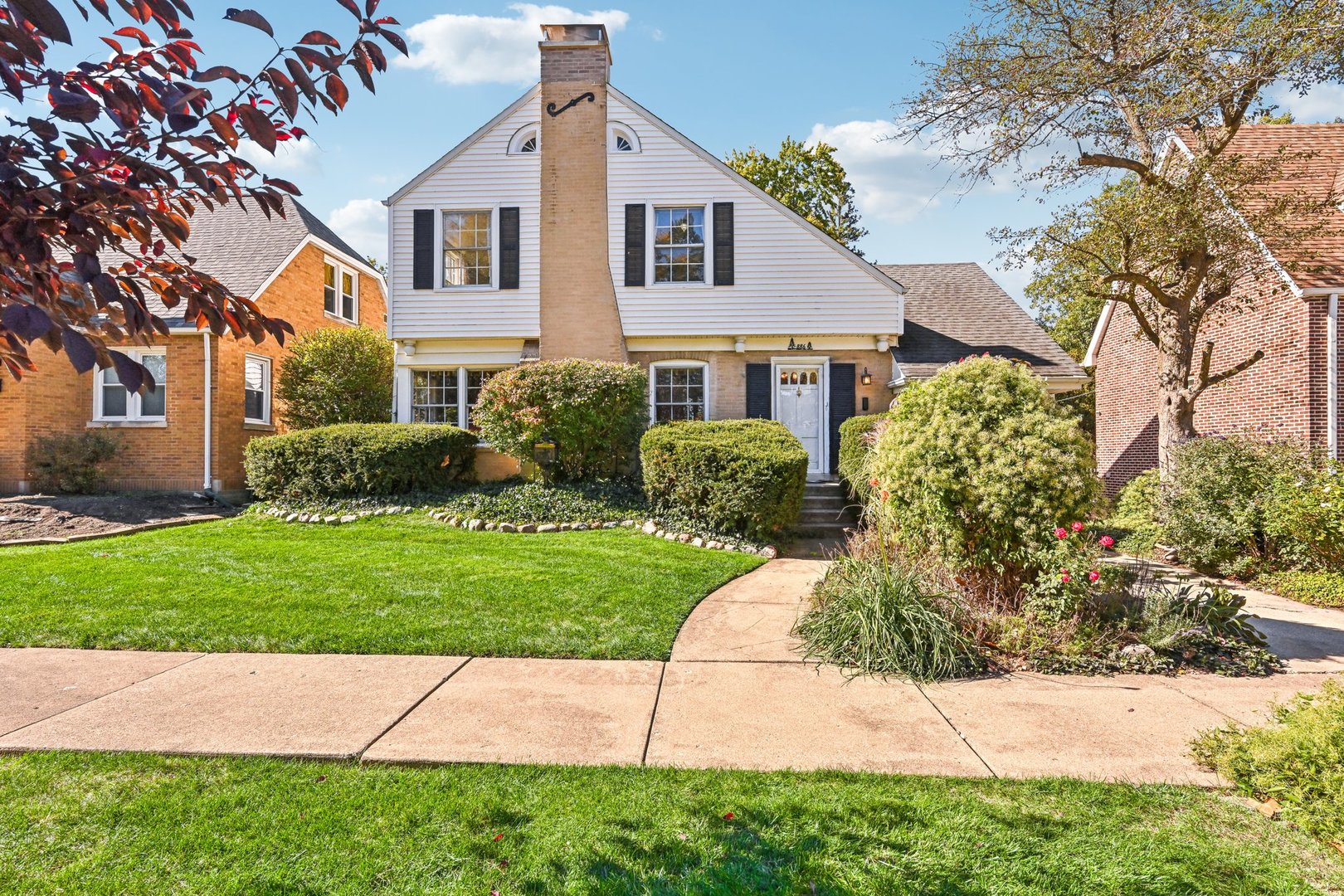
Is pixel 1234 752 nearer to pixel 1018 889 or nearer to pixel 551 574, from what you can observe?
pixel 1018 889

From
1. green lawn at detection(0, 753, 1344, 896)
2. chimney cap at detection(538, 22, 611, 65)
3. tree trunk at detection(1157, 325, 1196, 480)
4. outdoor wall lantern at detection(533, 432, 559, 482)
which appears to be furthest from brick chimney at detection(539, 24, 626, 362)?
green lawn at detection(0, 753, 1344, 896)

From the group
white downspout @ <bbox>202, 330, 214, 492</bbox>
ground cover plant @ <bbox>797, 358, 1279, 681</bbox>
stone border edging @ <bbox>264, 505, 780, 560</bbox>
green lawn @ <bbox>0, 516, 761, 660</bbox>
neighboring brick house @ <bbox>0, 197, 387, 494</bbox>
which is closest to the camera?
ground cover plant @ <bbox>797, 358, 1279, 681</bbox>

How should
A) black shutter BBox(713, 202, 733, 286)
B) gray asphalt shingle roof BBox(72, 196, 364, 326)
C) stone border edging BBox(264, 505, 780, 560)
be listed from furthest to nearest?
gray asphalt shingle roof BBox(72, 196, 364, 326) < black shutter BBox(713, 202, 733, 286) < stone border edging BBox(264, 505, 780, 560)

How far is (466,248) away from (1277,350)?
14060 millimetres

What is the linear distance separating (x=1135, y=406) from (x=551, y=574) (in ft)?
47.1

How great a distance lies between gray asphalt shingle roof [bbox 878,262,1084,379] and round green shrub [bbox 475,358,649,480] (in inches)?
197

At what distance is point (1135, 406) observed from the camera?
1596cm

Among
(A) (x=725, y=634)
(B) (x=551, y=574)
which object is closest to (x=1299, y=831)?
(A) (x=725, y=634)

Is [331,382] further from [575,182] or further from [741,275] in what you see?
[741,275]

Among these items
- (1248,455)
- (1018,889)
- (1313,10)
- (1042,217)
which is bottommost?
(1018,889)

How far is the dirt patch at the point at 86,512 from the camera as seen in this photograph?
10.7 meters

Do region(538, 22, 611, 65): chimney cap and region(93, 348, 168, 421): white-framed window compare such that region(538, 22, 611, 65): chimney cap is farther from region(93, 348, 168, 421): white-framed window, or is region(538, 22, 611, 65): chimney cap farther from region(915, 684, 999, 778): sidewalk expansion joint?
region(915, 684, 999, 778): sidewalk expansion joint

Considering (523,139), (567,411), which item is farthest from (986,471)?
(523,139)

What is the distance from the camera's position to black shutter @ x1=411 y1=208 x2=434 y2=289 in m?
→ 14.2
